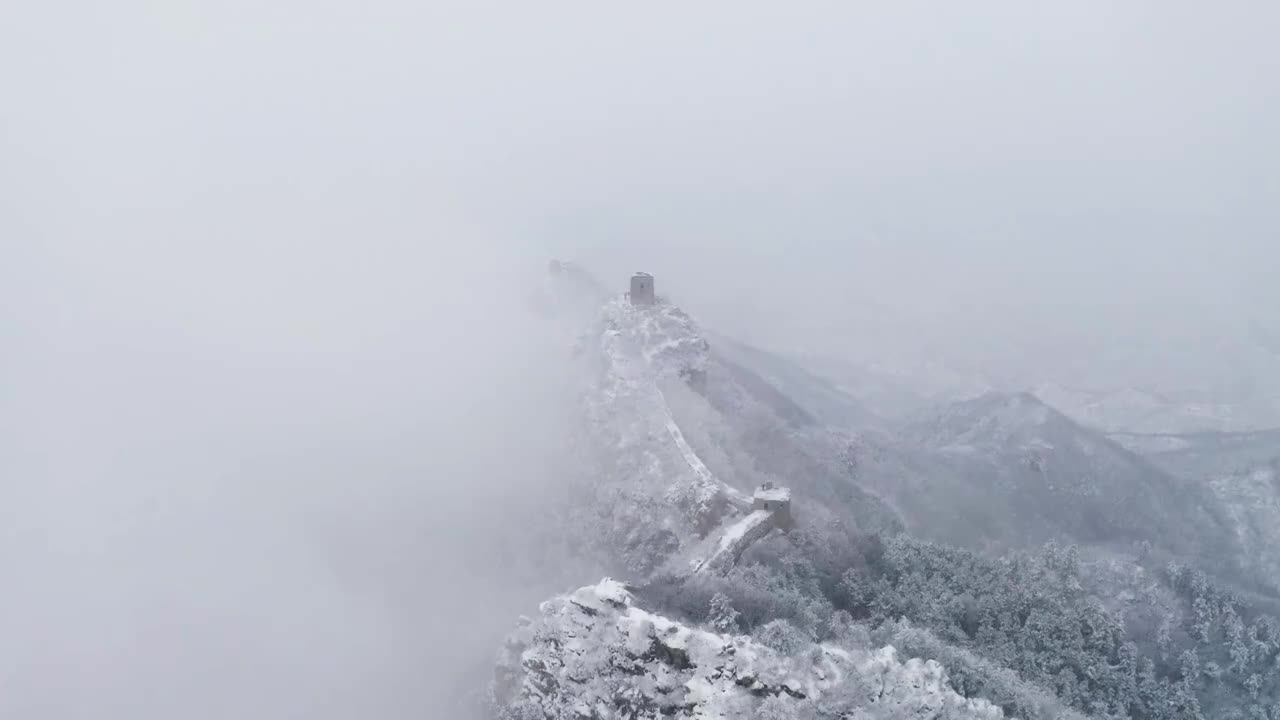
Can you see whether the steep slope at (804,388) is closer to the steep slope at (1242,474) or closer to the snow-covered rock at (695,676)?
the steep slope at (1242,474)

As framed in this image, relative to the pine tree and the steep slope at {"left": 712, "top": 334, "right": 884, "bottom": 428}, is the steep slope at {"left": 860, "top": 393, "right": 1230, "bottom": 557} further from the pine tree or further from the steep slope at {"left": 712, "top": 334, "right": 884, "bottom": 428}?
the pine tree

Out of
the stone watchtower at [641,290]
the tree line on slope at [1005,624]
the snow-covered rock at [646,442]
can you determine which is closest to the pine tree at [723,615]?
the tree line on slope at [1005,624]

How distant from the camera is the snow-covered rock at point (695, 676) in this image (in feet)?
119

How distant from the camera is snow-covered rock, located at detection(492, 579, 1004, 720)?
1423 inches

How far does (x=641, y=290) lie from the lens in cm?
8262

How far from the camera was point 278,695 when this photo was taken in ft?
209

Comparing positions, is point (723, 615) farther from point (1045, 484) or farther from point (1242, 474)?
point (1242, 474)

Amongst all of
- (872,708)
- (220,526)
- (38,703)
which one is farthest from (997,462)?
(38,703)

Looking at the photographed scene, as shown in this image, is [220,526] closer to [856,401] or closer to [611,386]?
[611,386]

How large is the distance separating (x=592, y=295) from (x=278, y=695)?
50959 millimetres

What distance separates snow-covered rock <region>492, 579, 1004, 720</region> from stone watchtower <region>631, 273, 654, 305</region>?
144 feet

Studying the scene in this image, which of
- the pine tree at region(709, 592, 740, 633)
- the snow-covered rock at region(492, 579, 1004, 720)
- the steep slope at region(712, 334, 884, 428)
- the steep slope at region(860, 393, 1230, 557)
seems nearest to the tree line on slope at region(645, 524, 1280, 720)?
the pine tree at region(709, 592, 740, 633)

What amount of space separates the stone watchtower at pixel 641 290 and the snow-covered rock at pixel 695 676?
43789 mm

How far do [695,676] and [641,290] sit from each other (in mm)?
49739
